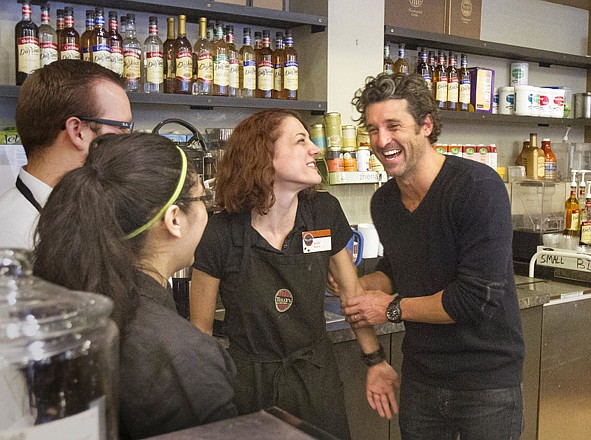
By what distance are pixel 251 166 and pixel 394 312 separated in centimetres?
58


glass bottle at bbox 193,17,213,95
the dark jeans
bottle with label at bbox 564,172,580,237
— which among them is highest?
glass bottle at bbox 193,17,213,95

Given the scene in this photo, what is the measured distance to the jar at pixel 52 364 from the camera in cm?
54

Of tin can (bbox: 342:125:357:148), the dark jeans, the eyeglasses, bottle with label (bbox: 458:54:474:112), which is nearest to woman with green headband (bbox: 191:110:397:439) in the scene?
the dark jeans

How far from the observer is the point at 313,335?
6.21 ft

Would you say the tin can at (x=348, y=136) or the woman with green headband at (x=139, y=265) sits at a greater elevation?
the tin can at (x=348, y=136)

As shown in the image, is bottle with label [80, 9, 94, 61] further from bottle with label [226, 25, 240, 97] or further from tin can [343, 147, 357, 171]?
tin can [343, 147, 357, 171]

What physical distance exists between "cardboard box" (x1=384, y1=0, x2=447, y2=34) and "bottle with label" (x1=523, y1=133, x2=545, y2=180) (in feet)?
3.29

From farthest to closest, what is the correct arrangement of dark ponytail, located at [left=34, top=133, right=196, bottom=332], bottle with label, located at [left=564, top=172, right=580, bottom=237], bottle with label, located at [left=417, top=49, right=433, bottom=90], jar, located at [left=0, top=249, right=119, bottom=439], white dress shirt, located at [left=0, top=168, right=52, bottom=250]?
bottle with label, located at [left=564, top=172, right=580, bottom=237] < bottle with label, located at [left=417, top=49, right=433, bottom=90] < white dress shirt, located at [left=0, top=168, right=52, bottom=250] < dark ponytail, located at [left=34, top=133, right=196, bottom=332] < jar, located at [left=0, top=249, right=119, bottom=439]

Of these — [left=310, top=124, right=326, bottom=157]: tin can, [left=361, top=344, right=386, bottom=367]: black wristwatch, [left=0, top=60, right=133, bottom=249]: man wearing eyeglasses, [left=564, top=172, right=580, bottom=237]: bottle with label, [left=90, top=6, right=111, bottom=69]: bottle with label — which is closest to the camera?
[left=0, top=60, right=133, bottom=249]: man wearing eyeglasses

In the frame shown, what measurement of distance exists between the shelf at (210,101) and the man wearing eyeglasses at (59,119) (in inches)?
29.0

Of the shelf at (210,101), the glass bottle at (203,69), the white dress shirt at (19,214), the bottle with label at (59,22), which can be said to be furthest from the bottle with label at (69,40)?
the white dress shirt at (19,214)

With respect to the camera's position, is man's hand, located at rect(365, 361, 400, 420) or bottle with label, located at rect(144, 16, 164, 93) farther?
bottle with label, located at rect(144, 16, 164, 93)

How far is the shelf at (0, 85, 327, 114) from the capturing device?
2.46m

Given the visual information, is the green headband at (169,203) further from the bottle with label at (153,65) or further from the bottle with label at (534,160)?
the bottle with label at (534,160)
